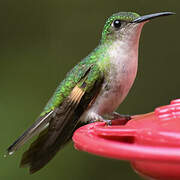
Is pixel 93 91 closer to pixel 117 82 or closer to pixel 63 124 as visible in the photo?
pixel 117 82

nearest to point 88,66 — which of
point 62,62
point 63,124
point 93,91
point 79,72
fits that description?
point 79,72

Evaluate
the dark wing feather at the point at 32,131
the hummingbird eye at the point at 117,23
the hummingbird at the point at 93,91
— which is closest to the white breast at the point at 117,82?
the hummingbird at the point at 93,91

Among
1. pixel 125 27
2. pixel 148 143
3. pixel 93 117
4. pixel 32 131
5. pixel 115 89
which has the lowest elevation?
pixel 32 131

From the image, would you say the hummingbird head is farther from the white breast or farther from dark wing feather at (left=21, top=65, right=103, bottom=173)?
dark wing feather at (left=21, top=65, right=103, bottom=173)

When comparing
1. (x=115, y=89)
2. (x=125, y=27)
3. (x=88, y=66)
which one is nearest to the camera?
(x=115, y=89)

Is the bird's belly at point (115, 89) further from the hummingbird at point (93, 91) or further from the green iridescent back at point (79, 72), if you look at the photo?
the green iridescent back at point (79, 72)

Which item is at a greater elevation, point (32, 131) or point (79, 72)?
point (79, 72)

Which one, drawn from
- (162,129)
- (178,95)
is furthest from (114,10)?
(162,129)
